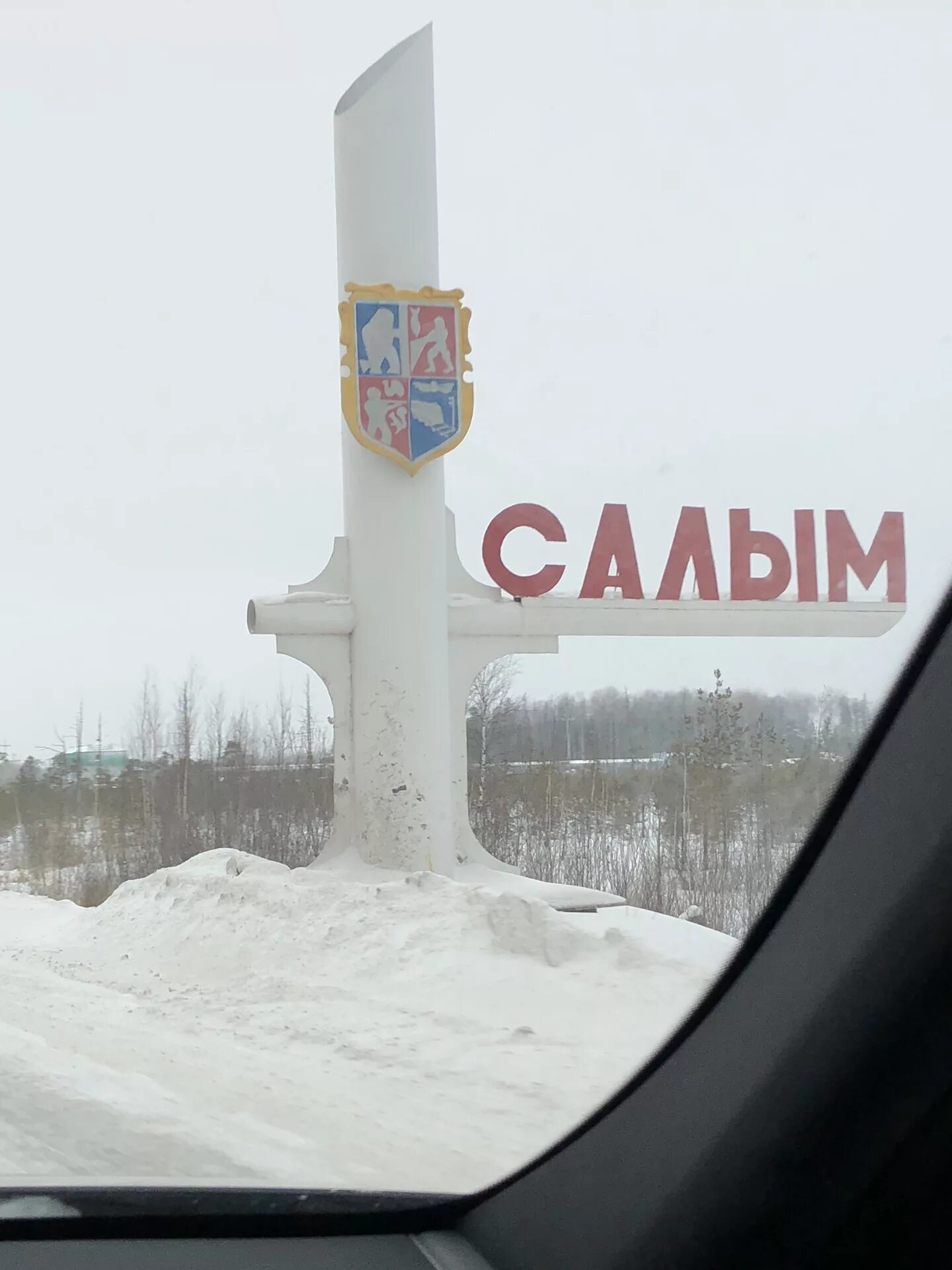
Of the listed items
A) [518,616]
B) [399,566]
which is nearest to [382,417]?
[399,566]

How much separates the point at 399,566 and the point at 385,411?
0.87 meters

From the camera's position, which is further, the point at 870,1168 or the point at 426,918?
the point at 426,918

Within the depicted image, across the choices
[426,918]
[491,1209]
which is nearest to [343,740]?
[426,918]

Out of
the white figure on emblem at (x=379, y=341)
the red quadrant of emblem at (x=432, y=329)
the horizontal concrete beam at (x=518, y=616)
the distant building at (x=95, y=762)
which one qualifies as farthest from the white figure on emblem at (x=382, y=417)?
the distant building at (x=95, y=762)

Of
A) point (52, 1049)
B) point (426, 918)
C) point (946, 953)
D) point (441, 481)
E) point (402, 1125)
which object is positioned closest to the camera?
point (946, 953)

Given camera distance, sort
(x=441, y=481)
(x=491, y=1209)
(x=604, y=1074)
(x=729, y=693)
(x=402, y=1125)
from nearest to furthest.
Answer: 1. (x=491, y=1209)
2. (x=604, y=1074)
3. (x=402, y=1125)
4. (x=729, y=693)
5. (x=441, y=481)

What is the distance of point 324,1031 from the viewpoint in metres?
2.42

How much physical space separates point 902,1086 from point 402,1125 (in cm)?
120

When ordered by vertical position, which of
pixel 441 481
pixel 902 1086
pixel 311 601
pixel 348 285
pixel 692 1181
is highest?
pixel 348 285

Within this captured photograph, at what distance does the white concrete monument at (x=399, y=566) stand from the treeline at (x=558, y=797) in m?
0.22

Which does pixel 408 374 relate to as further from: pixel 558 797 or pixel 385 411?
pixel 558 797

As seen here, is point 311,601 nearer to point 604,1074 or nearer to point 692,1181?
point 604,1074

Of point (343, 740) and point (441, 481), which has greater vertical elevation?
point (441, 481)

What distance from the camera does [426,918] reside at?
11.8ft
